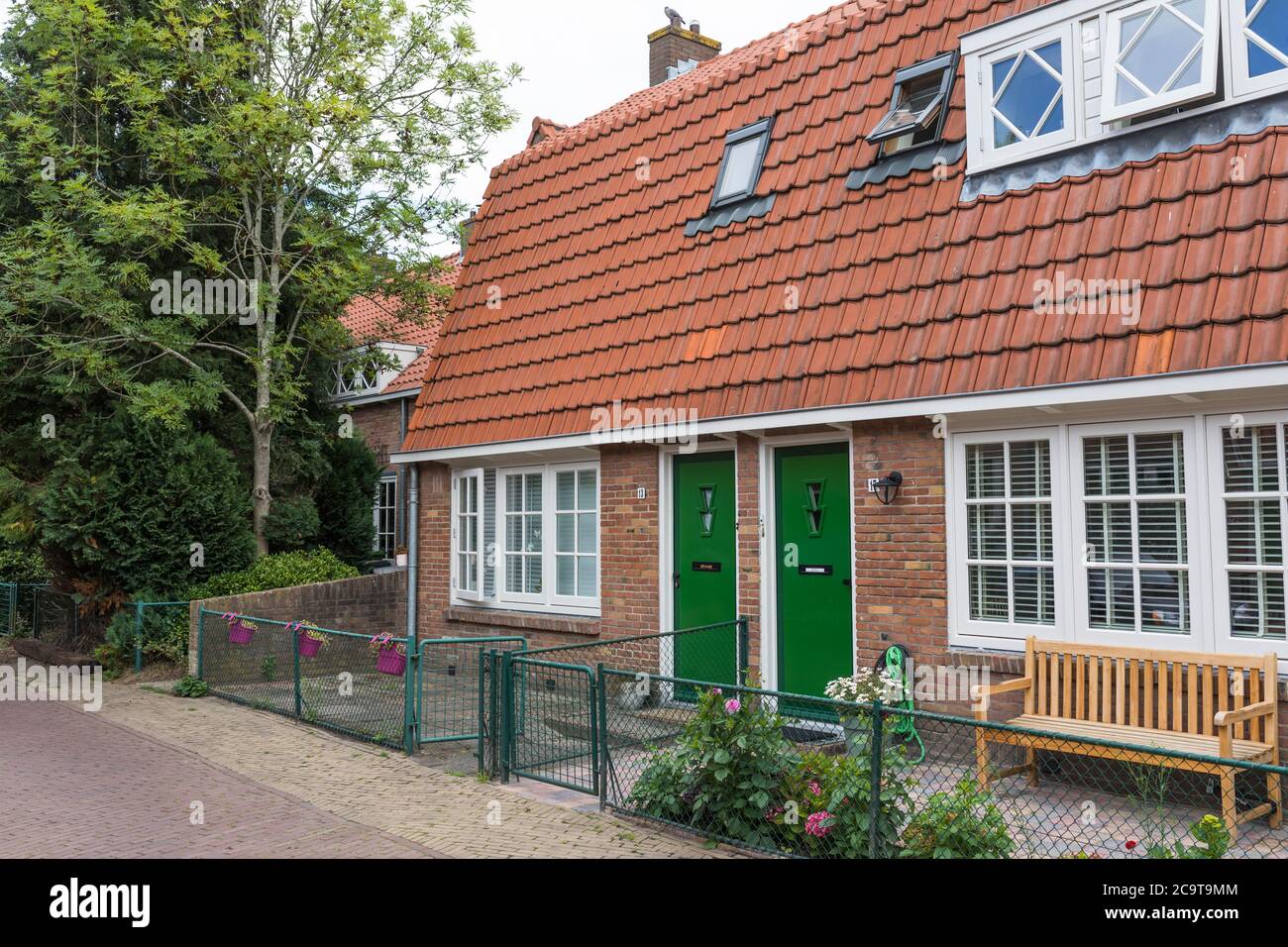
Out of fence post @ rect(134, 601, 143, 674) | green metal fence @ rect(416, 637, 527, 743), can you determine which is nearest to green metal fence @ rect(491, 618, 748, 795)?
green metal fence @ rect(416, 637, 527, 743)

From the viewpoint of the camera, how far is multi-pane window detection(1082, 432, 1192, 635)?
699 centimetres

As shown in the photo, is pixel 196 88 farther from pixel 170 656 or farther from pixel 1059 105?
pixel 1059 105

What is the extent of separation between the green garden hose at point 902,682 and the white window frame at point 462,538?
5855 millimetres

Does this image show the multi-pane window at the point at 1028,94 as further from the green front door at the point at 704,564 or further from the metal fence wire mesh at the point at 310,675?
the metal fence wire mesh at the point at 310,675

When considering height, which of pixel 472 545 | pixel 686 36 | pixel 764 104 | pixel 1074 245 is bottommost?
pixel 472 545

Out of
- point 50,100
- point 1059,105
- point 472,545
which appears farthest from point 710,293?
point 50,100

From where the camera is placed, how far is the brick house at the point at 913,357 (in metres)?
6.89

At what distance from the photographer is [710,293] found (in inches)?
406

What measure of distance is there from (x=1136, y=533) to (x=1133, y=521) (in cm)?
9

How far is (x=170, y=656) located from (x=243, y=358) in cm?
471

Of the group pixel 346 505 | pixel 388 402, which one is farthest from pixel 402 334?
pixel 346 505

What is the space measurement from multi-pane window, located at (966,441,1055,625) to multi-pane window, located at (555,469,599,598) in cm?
450

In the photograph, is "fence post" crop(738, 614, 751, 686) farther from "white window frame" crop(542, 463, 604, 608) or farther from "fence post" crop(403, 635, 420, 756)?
"fence post" crop(403, 635, 420, 756)

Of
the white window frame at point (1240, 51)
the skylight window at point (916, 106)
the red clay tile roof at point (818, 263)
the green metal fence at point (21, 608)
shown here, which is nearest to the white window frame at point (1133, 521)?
the red clay tile roof at point (818, 263)
